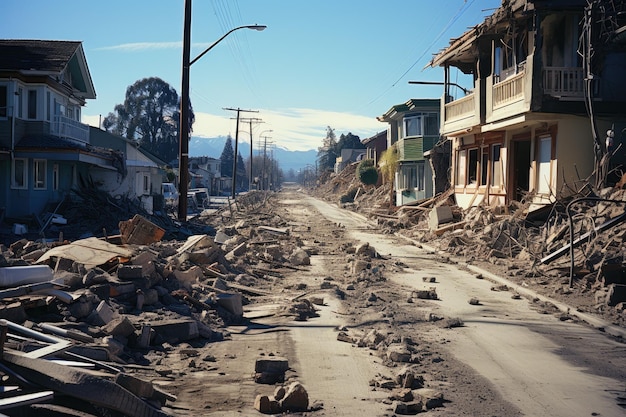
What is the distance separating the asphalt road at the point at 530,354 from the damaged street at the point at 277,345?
3 centimetres

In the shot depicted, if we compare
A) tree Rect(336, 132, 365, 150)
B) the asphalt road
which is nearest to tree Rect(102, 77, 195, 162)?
tree Rect(336, 132, 365, 150)

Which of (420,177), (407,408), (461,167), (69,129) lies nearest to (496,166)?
(461,167)

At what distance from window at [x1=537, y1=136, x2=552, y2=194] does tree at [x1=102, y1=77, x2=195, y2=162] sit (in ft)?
234

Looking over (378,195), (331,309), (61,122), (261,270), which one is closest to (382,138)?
(378,195)

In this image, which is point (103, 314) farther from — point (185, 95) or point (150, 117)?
point (150, 117)

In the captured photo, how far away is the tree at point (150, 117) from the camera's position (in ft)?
294

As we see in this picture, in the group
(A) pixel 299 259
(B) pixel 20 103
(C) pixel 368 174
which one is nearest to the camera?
(A) pixel 299 259

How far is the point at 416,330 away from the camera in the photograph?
10273 mm

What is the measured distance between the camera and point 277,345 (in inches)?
362

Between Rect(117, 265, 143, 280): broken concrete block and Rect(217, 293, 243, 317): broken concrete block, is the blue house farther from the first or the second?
Rect(217, 293, 243, 317): broken concrete block

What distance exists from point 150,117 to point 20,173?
203 feet

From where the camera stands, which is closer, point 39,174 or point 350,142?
point 39,174

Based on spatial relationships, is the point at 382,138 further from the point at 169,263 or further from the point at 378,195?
the point at 169,263

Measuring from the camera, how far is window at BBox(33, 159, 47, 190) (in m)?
30.2
